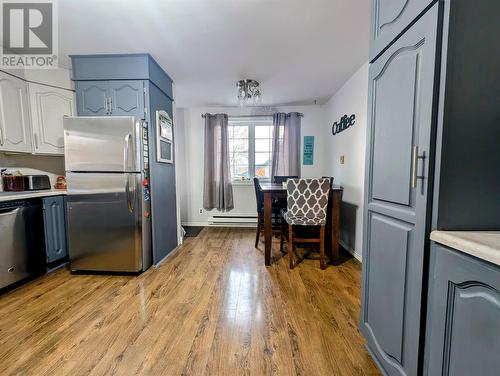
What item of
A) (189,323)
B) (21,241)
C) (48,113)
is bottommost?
(189,323)

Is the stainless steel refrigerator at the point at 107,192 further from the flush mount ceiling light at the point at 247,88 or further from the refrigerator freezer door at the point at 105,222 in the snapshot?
the flush mount ceiling light at the point at 247,88

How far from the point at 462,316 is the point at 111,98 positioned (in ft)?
9.95

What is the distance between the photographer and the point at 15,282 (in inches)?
78.2

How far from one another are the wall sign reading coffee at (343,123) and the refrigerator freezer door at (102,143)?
8.36 ft

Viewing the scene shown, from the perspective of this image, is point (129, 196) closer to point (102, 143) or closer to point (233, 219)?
point (102, 143)

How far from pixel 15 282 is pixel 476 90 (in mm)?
3444

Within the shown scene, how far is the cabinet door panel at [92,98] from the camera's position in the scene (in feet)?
7.57

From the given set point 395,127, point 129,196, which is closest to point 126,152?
point 129,196

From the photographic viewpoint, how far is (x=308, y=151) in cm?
407

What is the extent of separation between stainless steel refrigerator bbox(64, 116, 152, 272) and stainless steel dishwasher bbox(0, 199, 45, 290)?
0.87 ft

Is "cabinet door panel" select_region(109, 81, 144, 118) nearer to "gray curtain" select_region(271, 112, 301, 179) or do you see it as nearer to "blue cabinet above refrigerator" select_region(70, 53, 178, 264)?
"blue cabinet above refrigerator" select_region(70, 53, 178, 264)

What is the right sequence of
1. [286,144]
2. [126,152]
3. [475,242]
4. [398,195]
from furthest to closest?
[286,144] < [126,152] < [398,195] < [475,242]

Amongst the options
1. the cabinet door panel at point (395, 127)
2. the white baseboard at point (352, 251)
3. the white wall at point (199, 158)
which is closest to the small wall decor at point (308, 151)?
the white wall at point (199, 158)

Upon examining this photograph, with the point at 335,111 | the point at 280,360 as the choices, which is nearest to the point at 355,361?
the point at 280,360
